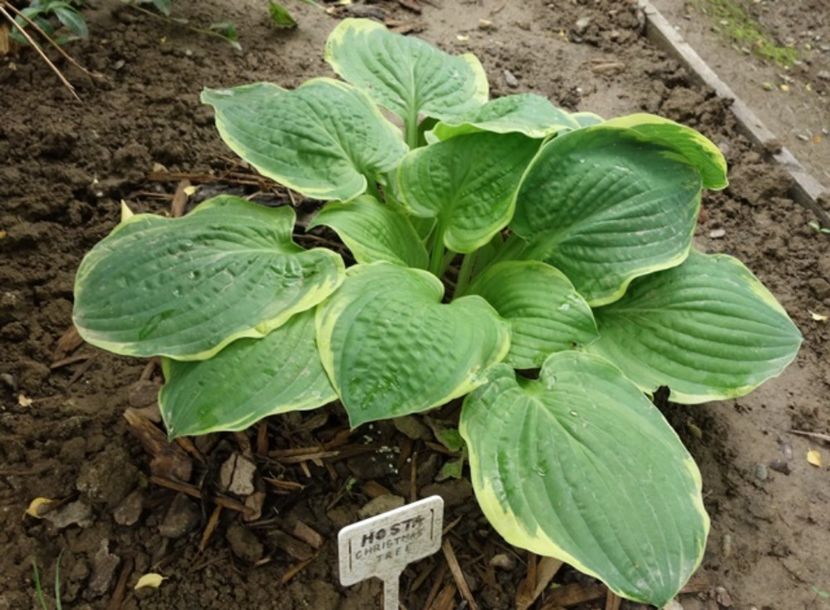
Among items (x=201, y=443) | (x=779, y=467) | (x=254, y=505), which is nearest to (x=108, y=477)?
(x=201, y=443)

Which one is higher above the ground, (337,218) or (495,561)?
(337,218)

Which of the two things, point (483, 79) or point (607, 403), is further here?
point (483, 79)

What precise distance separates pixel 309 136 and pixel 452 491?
81cm

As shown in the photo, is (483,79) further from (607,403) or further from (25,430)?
(25,430)

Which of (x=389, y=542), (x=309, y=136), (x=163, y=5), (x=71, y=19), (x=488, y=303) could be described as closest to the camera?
(x=389, y=542)

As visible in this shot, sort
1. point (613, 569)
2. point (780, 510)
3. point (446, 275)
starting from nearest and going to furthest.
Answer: point (613, 569), point (780, 510), point (446, 275)

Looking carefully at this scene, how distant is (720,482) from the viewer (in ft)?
5.72

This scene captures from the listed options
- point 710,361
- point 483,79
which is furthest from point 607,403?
point 483,79

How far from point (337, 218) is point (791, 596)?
119cm

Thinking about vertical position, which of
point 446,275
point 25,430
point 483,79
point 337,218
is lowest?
point 25,430

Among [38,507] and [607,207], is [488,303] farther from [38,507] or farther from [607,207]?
[38,507]

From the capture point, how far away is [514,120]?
165 centimetres

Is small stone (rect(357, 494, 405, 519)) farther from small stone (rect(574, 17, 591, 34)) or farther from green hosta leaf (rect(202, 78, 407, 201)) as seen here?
small stone (rect(574, 17, 591, 34))

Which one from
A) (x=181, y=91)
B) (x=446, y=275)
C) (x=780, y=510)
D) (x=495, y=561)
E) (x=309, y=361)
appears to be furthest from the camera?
(x=181, y=91)
